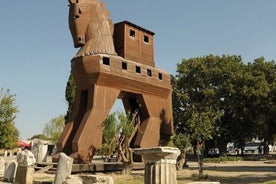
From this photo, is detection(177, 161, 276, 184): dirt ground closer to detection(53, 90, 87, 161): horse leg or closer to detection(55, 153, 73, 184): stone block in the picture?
detection(55, 153, 73, 184): stone block

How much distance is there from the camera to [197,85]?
4291cm

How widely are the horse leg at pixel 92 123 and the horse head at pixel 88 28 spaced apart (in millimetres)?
3067

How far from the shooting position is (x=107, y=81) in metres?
24.2

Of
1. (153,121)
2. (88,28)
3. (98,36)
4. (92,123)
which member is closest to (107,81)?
(92,123)

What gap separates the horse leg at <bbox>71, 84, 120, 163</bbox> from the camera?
22297 mm

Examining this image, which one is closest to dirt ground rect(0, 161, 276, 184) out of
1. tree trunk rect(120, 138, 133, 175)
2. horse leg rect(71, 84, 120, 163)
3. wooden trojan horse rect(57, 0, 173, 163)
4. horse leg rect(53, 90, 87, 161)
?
tree trunk rect(120, 138, 133, 175)

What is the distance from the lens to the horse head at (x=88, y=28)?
2516 centimetres

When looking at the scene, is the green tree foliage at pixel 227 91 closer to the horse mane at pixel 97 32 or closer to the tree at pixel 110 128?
the horse mane at pixel 97 32

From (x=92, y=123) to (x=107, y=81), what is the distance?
3.14 meters

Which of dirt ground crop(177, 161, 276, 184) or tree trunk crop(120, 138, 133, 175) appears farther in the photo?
tree trunk crop(120, 138, 133, 175)

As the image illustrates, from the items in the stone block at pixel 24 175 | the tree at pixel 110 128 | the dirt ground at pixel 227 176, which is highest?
the tree at pixel 110 128

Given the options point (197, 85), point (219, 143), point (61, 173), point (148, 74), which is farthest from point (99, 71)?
point (219, 143)

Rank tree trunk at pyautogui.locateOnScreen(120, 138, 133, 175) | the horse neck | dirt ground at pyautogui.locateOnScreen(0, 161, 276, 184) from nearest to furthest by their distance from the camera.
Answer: dirt ground at pyautogui.locateOnScreen(0, 161, 276, 184), tree trunk at pyautogui.locateOnScreen(120, 138, 133, 175), the horse neck

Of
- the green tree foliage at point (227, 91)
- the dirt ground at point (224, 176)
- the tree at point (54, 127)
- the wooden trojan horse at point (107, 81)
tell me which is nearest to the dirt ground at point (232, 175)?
the dirt ground at point (224, 176)
